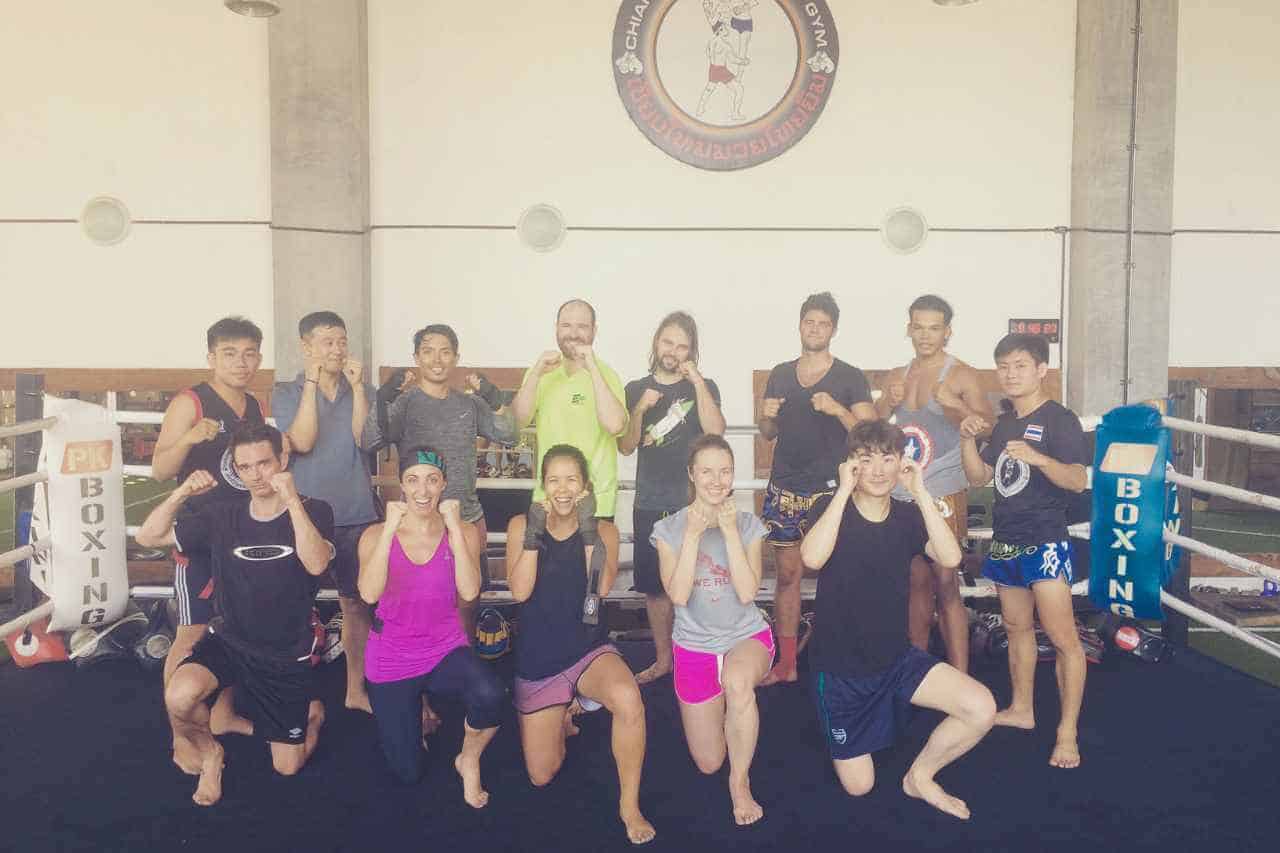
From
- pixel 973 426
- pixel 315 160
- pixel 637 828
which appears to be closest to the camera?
pixel 637 828

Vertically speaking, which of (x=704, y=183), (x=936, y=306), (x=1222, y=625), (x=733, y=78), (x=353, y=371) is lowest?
(x=1222, y=625)

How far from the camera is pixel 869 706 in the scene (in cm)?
269

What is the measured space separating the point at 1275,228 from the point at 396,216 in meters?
6.01

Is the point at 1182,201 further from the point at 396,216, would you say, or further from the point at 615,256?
the point at 396,216

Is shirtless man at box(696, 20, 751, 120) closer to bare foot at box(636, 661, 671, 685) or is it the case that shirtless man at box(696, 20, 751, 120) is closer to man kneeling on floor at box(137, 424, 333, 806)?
bare foot at box(636, 661, 671, 685)

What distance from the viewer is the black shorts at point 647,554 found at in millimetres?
3555

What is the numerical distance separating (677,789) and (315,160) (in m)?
4.77

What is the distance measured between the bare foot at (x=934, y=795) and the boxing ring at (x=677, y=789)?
3 centimetres

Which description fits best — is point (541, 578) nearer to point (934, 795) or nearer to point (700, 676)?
point (700, 676)

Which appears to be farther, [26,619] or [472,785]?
[26,619]

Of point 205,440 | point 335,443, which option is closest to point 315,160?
point 335,443

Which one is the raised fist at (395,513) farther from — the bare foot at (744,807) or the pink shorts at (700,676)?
the bare foot at (744,807)

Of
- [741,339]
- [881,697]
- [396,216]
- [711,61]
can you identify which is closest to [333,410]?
[881,697]

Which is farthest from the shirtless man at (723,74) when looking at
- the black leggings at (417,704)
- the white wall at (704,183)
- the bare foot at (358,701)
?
the black leggings at (417,704)
